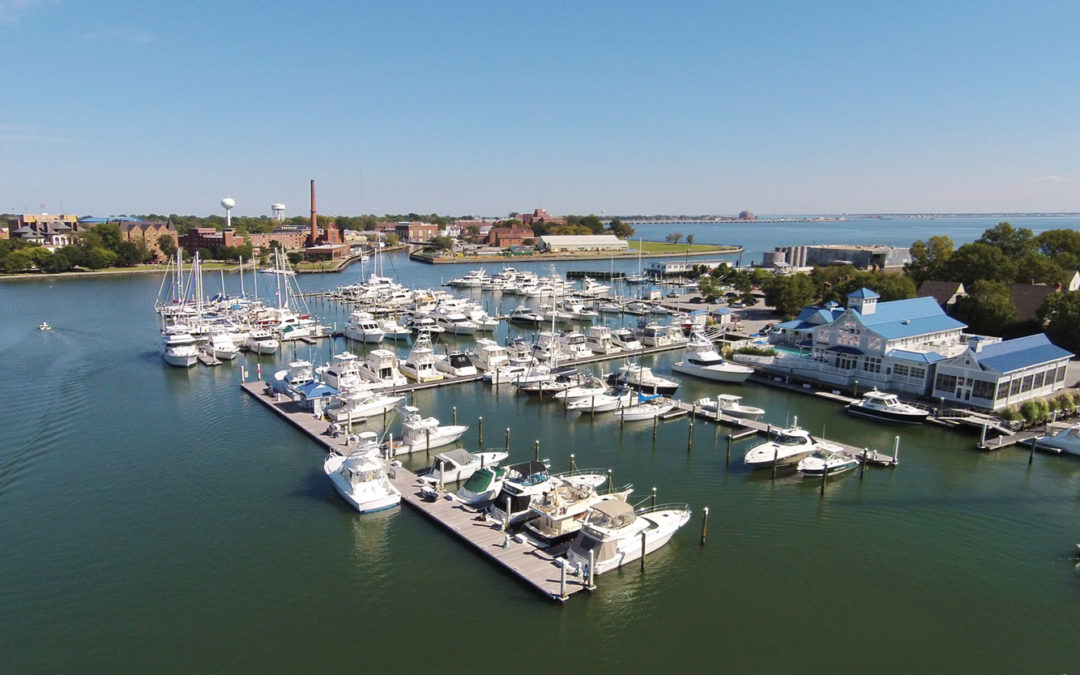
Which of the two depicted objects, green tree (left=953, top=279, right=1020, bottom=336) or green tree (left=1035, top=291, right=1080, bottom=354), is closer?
green tree (left=1035, top=291, right=1080, bottom=354)

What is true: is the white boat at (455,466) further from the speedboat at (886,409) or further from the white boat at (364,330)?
the white boat at (364,330)

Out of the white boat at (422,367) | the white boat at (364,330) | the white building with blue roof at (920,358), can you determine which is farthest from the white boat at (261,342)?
the white building with blue roof at (920,358)

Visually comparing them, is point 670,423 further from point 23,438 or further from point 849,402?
point 23,438

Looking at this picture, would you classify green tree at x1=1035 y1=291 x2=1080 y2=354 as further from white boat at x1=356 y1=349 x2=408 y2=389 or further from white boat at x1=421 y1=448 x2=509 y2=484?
white boat at x1=356 y1=349 x2=408 y2=389

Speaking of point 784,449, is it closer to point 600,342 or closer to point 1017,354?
point 1017,354

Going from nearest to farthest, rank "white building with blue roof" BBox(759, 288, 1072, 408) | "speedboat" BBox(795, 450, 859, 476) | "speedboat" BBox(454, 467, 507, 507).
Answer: "speedboat" BBox(454, 467, 507, 507), "speedboat" BBox(795, 450, 859, 476), "white building with blue roof" BBox(759, 288, 1072, 408)

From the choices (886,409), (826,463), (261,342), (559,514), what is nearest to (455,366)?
(261,342)

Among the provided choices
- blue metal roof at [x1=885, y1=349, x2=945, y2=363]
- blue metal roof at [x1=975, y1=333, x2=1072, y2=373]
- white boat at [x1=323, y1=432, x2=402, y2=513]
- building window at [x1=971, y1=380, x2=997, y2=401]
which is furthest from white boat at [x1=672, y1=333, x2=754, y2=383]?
white boat at [x1=323, y1=432, x2=402, y2=513]
